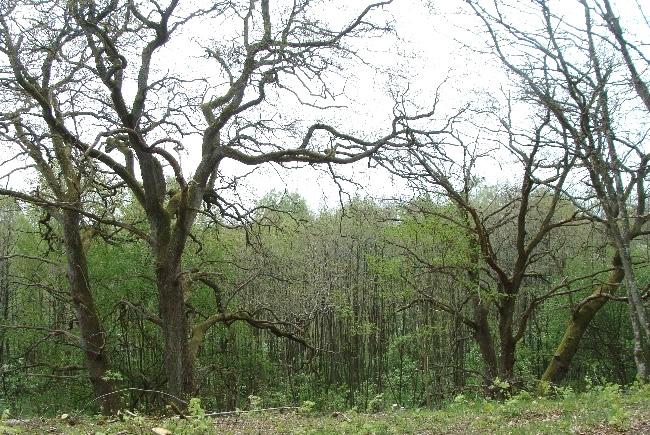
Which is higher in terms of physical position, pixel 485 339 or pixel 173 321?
pixel 173 321

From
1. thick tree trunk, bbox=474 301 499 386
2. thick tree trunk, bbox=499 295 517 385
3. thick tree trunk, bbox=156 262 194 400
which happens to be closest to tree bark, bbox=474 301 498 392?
thick tree trunk, bbox=474 301 499 386

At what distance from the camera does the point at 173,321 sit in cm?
1280

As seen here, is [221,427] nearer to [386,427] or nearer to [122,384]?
[386,427]

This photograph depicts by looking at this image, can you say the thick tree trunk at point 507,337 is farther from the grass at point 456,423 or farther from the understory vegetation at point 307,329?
the grass at point 456,423

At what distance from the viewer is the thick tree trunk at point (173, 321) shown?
1268 cm

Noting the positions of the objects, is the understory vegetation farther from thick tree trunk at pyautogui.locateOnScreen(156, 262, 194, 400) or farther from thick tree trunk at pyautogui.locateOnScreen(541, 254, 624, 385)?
thick tree trunk at pyautogui.locateOnScreen(156, 262, 194, 400)

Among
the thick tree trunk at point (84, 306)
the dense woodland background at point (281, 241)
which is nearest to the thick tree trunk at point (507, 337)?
the dense woodland background at point (281, 241)

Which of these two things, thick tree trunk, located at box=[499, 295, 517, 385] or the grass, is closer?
the grass

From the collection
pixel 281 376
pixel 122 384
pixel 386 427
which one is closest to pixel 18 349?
pixel 122 384

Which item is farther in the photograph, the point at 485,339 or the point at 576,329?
the point at 576,329

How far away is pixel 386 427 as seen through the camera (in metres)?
7.05

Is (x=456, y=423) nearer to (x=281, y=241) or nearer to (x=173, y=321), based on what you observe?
(x=173, y=321)

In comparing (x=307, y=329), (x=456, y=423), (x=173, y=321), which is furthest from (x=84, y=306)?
(x=456, y=423)

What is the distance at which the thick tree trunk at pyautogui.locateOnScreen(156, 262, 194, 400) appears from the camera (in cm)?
1268
